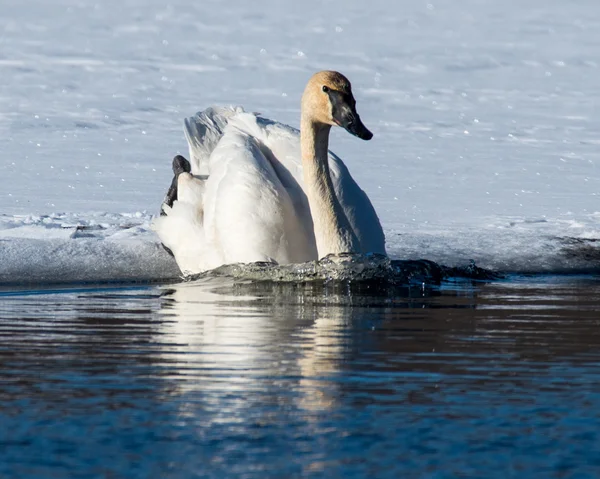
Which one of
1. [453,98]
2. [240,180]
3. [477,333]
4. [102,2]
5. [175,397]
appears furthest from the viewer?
[102,2]

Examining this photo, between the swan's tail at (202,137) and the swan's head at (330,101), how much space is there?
138 centimetres

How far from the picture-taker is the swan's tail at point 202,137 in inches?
387

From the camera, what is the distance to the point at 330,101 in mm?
8414

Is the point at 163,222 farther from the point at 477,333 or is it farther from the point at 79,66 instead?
the point at 79,66

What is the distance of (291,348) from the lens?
4.75m

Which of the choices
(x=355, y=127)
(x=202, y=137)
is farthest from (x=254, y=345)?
(x=202, y=137)

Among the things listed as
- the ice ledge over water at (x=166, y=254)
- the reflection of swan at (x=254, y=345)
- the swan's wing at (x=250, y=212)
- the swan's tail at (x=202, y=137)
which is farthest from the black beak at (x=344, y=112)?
the swan's tail at (x=202, y=137)

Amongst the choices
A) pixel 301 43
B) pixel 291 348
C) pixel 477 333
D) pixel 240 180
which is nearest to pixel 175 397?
pixel 291 348

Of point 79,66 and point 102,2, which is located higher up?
point 102,2

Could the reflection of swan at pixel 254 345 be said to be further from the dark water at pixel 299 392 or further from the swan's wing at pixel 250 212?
the swan's wing at pixel 250 212

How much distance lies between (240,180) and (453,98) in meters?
10.5

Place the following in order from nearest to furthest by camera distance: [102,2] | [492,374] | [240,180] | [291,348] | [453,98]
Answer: [492,374]
[291,348]
[240,180]
[453,98]
[102,2]

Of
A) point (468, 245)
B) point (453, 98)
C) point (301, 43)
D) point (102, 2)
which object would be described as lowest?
point (468, 245)

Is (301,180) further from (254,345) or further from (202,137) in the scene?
(254,345)
